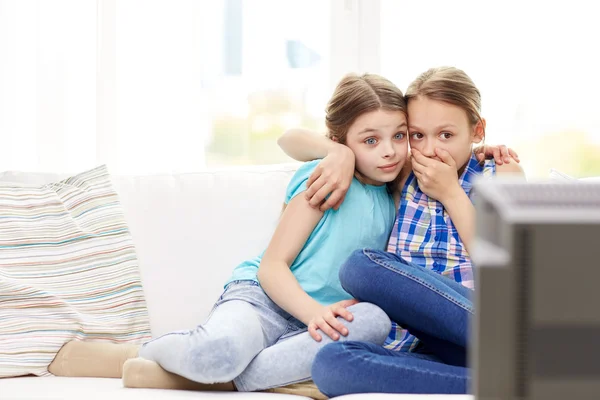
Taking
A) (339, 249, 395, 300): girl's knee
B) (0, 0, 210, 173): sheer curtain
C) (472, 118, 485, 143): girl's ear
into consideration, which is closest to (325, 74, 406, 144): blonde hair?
(472, 118, 485, 143): girl's ear

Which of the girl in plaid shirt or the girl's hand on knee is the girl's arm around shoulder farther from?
the girl's hand on knee

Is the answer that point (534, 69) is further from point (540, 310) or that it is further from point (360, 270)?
point (540, 310)

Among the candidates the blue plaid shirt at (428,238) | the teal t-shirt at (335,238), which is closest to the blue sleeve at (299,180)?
the teal t-shirt at (335,238)

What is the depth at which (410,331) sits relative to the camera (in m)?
1.37

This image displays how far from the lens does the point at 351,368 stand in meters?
1.11

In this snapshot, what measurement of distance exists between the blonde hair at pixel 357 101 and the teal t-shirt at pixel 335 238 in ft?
0.40

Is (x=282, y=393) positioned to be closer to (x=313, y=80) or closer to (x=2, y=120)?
(x=313, y=80)

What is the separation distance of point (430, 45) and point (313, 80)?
439 mm

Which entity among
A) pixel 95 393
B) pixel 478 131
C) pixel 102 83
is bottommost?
pixel 95 393

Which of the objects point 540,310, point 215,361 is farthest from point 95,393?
point 540,310

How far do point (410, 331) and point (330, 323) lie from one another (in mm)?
178

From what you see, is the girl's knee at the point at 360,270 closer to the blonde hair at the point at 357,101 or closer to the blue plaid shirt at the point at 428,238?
the blue plaid shirt at the point at 428,238

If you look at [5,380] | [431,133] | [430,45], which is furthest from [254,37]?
[5,380]

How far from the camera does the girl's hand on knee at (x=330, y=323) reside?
1.29 meters
